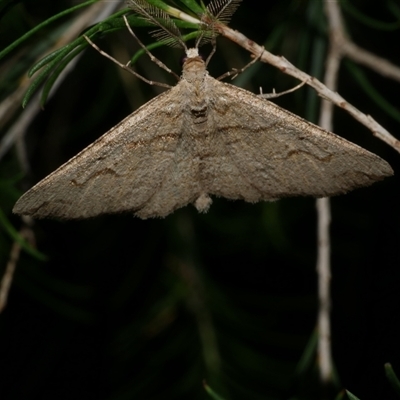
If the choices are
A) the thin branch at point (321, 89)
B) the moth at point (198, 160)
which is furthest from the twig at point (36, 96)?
the thin branch at point (321, 89)

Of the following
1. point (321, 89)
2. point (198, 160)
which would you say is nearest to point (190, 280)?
point (198, 160)

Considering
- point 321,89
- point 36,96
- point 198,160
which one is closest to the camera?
point 321,89

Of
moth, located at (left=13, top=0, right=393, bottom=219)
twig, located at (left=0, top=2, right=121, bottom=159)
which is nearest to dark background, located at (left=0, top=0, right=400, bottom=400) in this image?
twig, located at (left=0, top=2, right=121, bottom=159)

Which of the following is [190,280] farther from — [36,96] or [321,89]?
[321,89]

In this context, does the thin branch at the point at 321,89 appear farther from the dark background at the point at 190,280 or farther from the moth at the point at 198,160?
the dark background at the point at 190,280

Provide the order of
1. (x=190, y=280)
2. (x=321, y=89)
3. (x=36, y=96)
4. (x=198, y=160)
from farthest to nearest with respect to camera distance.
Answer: (x=190, y=280), (x=36, y=96), (x=198, y=160), (x=321, y=89)

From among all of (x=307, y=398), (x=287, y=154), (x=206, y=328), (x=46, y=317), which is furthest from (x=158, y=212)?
(x=46, y=317)

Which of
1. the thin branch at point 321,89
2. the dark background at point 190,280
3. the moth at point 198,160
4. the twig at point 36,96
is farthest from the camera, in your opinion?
the dark background at point 190,280
